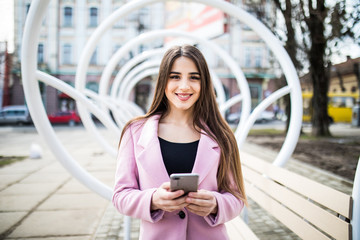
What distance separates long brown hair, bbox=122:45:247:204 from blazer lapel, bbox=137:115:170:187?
6.5 inches

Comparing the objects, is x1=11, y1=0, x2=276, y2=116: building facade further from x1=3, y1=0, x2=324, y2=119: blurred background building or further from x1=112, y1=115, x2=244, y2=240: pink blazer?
x1=112, y1=115, x2=244, y2=240: pink blazer

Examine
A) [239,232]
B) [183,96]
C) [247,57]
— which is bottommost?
[239,232]

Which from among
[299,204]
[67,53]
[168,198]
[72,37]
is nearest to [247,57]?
[72,37]

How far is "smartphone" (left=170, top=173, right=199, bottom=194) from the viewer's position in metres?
1.11

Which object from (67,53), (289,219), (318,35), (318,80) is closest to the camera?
(289,219)

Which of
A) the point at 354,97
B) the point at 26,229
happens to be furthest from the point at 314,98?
the point at 354,97

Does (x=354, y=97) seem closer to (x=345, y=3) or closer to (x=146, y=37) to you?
(x=345, y=3)

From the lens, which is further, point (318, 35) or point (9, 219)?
point (318, 35)

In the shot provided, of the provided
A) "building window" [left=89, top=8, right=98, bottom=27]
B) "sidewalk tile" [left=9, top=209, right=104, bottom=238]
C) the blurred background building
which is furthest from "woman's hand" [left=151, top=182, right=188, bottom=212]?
"building window" [left=89, top=8, right=98, bottom=27]

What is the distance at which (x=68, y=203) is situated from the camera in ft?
12.0

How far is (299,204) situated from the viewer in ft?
5.81

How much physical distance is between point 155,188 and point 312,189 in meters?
0.98

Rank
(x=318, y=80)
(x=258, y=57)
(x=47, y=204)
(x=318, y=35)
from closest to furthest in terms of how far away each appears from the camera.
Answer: (x=47, y=204)
(x=318, y=35)
(x=318, y=80)
(x=258, y=57)

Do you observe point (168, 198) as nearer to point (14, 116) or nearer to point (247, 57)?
point (14, 116)
